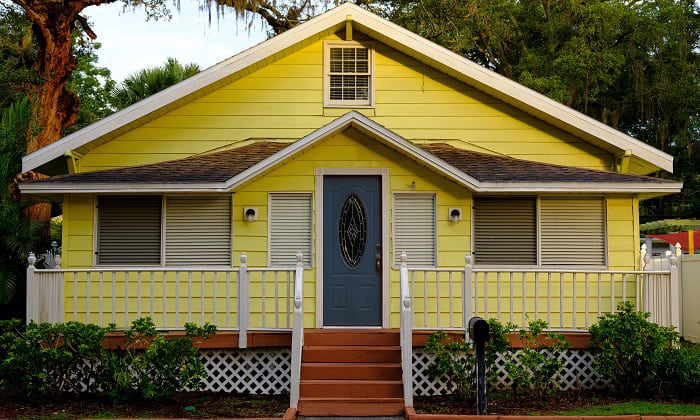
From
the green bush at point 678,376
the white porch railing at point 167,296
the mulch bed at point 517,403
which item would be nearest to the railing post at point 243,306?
the white porch railing at point 167,296

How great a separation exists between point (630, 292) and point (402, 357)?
3836mm

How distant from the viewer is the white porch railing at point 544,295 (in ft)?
34.3

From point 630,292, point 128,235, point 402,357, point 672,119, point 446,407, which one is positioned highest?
point 672,119

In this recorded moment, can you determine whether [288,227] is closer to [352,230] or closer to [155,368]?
[352,230]

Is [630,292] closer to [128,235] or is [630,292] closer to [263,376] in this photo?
[263,376]

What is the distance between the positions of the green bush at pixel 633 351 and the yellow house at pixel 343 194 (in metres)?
0.79

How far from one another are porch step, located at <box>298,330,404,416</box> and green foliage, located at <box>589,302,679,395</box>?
2643mm

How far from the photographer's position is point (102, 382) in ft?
31.3

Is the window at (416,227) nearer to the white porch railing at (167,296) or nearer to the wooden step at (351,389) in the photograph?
the white porch railing at (167,296)

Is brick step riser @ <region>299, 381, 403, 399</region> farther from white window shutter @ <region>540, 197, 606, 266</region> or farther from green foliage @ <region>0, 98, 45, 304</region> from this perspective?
green foliage @ <region>0, 98, 45, 304</region>

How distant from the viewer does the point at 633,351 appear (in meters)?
9.49

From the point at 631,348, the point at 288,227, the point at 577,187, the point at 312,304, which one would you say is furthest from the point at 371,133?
the point at 631,348

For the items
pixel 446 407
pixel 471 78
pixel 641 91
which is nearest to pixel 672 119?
pixel 641 91

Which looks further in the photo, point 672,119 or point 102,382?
point 672,119
